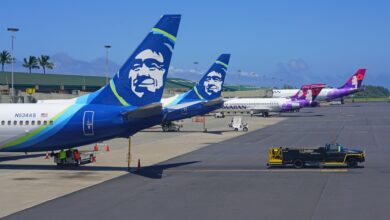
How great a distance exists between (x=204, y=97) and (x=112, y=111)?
1499 inches

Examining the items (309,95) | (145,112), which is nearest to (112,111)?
(145,112)

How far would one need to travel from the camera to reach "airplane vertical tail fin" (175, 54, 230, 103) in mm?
69562

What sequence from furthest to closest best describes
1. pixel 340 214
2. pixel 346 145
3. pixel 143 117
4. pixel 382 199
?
pixel 346 145 → pixel 143 117 → pixel 382 199 → pixel 340 214

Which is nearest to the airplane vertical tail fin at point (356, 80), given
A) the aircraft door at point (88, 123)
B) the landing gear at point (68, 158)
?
the landing gear at point (68, 158)

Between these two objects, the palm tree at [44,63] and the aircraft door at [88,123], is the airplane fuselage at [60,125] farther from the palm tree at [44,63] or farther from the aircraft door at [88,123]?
the palm tree at [44,63]

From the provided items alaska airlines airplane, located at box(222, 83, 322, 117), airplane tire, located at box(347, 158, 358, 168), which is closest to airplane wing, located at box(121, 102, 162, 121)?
airplane tire, located at box(347, 158, 358, 168)

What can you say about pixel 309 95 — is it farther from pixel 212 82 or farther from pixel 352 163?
pixel 352 163

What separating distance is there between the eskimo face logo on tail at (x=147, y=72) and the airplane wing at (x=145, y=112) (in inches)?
51.8

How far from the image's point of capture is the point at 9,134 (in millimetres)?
35125

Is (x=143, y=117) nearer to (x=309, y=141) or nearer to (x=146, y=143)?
(x=146, y=143)

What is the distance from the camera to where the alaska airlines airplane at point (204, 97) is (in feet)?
225

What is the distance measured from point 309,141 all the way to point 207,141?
11.0 metres

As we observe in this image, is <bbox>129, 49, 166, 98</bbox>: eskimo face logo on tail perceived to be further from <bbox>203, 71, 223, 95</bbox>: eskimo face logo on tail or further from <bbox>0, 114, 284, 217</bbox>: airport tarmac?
<bbox>203, 71, 223, 95</bbox>: eskimo face logo on tail

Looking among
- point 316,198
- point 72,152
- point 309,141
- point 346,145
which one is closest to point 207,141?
point 309,141
